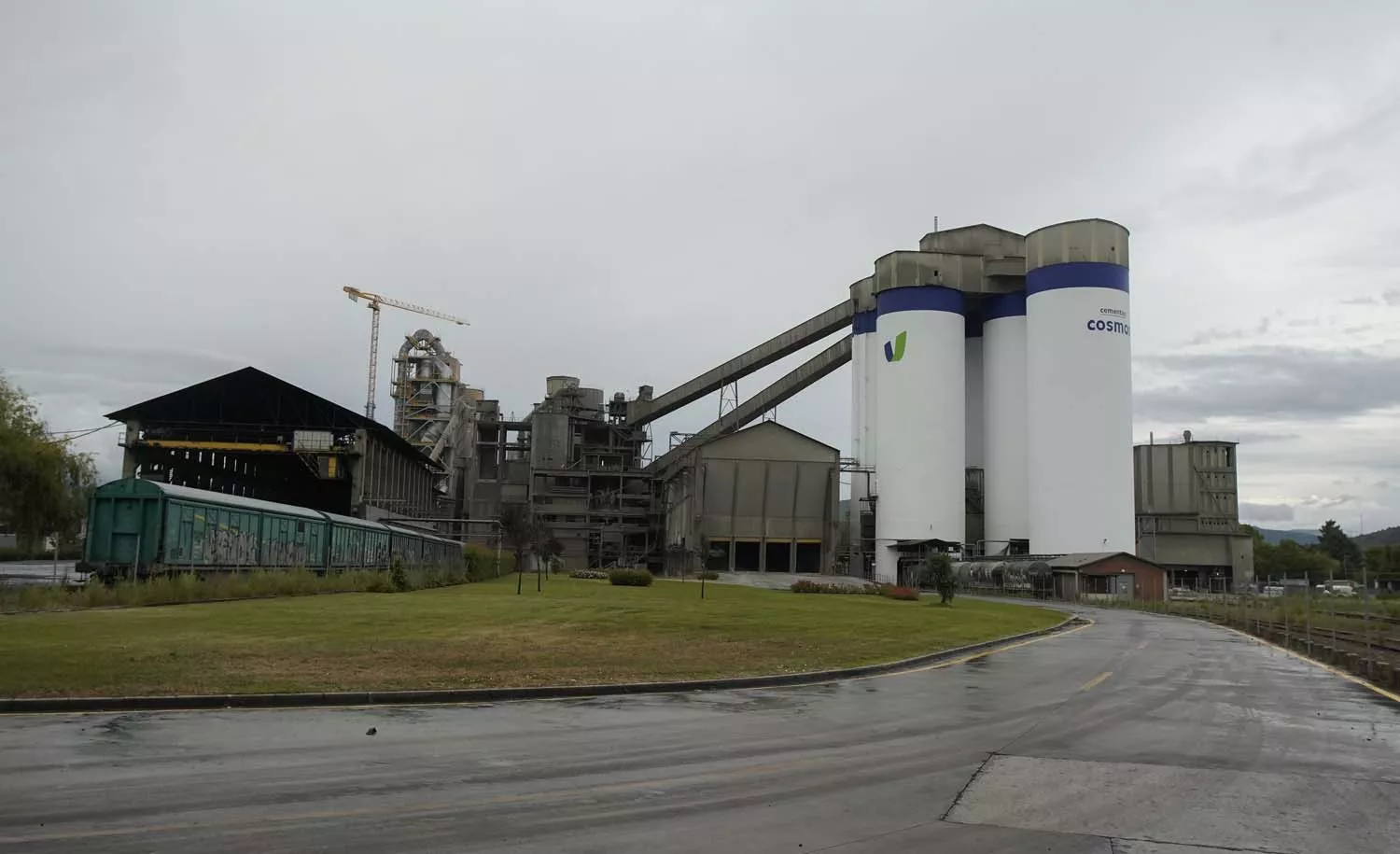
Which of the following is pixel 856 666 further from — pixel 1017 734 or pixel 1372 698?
pixel 1372 698

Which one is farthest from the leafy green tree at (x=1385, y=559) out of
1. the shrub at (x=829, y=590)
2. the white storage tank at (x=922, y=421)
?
the shrub at (x=829, y=590)

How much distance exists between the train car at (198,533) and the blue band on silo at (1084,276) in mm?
58532

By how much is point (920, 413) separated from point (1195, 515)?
36.9 metres

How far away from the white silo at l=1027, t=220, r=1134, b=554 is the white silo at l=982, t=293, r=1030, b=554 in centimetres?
598

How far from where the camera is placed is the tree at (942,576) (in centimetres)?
4416

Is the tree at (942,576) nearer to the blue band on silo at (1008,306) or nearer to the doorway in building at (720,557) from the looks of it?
the doorway in building at (720,557)

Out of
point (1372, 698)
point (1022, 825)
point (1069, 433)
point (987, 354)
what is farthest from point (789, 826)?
point (987, 354)

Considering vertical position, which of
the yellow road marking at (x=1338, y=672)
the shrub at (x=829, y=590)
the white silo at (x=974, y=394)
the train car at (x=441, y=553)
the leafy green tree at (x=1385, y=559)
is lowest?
the shrub at (x=829, y=590)

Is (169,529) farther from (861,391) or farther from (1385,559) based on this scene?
(1385,559)

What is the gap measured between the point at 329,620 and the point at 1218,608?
1587 inches

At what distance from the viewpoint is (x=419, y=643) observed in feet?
62.4

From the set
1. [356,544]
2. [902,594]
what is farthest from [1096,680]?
[356,544]

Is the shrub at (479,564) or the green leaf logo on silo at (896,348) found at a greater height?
the green leaf logo on silo at (896,348)

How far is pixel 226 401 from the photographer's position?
64.8 metres
